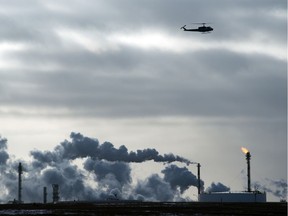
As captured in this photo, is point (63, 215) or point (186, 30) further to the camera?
point (186, 30)

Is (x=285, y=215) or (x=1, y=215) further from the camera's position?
(x=1, y=215)

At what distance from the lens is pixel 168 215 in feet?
377

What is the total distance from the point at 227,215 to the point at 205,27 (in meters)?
68.9

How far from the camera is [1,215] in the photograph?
12119 centimetres

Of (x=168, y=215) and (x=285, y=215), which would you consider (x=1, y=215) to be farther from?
(x=285, y=215)

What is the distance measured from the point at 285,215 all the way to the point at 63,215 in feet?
119

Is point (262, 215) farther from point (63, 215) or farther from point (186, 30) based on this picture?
point (186, 30)

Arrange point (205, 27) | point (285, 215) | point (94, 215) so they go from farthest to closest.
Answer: point (205, 27) → point (94, 215) → point (285, 215)

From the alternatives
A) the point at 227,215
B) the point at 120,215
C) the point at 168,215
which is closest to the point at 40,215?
the point at 120,215

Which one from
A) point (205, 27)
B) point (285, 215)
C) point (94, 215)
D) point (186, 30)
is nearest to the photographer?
point (285, 215)

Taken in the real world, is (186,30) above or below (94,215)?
above

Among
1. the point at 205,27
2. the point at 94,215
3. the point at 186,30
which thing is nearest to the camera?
the point at 94,215

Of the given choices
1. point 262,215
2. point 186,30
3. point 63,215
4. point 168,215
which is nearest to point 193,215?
point 168,215

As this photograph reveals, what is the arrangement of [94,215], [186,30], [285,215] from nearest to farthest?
[285,215] < [94,215] < [186,30]
